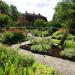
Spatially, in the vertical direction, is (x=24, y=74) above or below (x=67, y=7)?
below

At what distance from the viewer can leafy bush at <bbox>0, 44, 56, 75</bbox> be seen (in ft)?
24.9

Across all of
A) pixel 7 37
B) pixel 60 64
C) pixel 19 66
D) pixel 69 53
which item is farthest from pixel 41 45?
pixel 19 66

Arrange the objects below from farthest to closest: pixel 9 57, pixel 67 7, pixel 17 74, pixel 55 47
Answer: pixel 67 7 < pixel 55 47 < pixel 9 57 < pixel 17 74

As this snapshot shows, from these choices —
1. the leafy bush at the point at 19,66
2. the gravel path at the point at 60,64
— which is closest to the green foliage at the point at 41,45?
the gravel path at the point at 60,64

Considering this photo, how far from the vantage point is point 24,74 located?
24.3ft

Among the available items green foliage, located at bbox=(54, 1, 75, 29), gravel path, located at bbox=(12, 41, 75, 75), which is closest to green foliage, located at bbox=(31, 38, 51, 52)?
Result: gravel path, located at bbox=(12, 41, 75, 75)

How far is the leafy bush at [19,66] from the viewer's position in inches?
299

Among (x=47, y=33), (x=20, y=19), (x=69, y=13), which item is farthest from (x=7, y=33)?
(x=20, y=19)

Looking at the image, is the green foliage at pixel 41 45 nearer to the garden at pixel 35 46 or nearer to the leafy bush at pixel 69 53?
the garden at pixel 35 46

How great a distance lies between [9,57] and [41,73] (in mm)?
2037

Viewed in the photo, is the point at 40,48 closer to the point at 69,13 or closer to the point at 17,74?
the point at 17,74

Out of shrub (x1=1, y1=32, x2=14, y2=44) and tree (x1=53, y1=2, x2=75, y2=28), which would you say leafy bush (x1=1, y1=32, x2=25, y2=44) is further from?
tree (x1=53, y1=2, x2=75, y2=28)

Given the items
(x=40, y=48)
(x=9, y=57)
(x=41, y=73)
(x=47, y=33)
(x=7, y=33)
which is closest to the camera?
(x=41, y=73)

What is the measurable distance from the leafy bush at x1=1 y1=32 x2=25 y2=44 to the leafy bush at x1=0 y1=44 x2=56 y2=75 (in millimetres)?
9748
